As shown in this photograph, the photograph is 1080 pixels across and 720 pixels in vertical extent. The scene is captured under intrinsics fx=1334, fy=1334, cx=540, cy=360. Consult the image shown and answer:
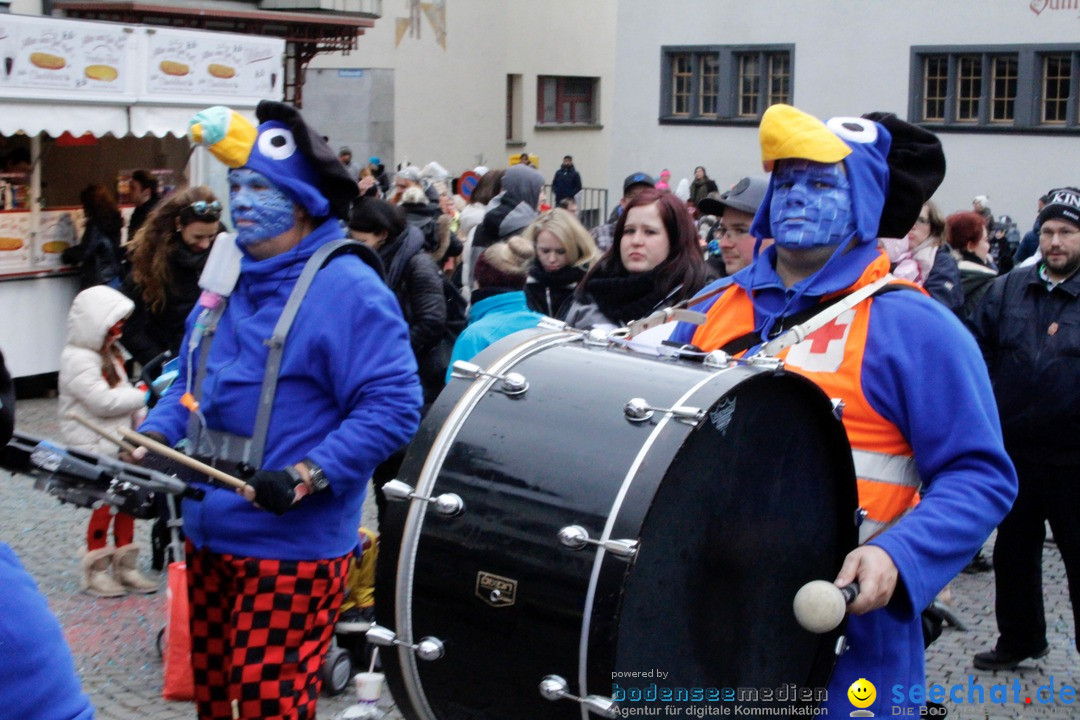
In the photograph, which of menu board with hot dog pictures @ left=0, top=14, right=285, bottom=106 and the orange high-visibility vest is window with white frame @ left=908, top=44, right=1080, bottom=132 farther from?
the orange high-visibility vest

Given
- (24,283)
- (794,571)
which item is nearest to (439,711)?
(794,571)

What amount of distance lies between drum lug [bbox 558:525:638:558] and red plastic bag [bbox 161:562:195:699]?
9.57ft

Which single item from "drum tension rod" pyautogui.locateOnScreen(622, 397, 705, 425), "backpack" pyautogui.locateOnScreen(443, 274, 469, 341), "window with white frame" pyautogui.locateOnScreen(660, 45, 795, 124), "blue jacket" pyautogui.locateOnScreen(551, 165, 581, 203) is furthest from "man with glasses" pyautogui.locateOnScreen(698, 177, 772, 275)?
"blue jacket" pyautogui.locateOnScreen(551, 165, 581, 203)

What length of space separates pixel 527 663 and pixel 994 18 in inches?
956

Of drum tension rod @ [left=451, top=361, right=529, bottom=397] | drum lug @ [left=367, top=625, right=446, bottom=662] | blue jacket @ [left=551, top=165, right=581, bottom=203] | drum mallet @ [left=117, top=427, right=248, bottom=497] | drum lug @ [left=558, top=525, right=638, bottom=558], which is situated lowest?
drum lug @ [left=367, top=625, right=446, bottom=662]

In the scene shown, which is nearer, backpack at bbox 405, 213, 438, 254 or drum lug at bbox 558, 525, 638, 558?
drum lug at bbox 558, 525, 638, 558

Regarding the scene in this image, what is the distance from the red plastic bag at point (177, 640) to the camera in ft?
16.1

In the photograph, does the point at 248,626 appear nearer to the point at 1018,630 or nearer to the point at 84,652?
the point at 84,652

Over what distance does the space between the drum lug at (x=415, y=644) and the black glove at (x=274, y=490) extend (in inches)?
27.0

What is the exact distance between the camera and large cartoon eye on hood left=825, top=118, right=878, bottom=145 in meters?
2.82

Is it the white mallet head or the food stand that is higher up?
the food stand

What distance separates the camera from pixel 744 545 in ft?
8.25

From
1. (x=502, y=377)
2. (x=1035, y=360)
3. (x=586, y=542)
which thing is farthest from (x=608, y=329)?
(x=1035, y=360)

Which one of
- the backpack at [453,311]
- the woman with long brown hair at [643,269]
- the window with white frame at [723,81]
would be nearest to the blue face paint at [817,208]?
the woman with long brown hair at [643,269]
